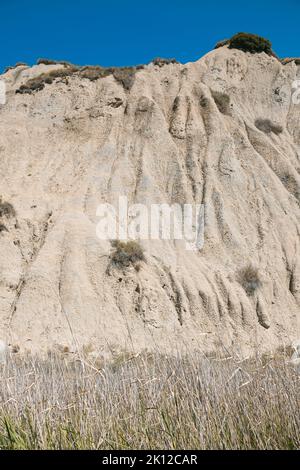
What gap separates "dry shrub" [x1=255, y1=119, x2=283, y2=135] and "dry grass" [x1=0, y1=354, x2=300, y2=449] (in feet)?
82.1

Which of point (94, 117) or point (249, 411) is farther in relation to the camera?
point (94, 117)

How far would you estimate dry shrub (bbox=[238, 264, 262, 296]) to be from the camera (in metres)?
21.2

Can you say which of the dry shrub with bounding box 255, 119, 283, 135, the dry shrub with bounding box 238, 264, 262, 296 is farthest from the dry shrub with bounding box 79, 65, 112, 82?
the dry shrub with bounding box 238, 264, 262, 296

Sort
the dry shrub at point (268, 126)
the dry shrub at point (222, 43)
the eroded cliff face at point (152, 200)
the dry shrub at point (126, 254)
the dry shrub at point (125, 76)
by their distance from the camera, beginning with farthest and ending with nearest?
1. the dry shrub at point (222, 43)
2. the dry shrub at point (268, 126)
3. the dry shrub at point (125, 76)
4. the dry shrub at point (126, 254)
5. the eroded cliff face at point (152, 200)

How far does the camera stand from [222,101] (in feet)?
94.0

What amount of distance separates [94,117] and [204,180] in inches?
284

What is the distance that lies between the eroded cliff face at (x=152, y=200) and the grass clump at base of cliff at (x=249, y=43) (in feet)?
9.08

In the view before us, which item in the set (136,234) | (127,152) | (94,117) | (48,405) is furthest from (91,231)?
(48,405)

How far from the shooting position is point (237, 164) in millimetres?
25484

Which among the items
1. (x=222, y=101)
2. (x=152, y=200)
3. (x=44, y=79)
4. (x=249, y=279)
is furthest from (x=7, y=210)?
(x=222, y=101)

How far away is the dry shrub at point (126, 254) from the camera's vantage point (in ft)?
64.7

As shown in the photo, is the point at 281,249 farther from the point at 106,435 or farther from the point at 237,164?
the point at 106,435

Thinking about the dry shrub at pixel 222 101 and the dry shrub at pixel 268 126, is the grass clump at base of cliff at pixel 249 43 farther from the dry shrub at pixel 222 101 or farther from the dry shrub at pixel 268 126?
the dry shrub at pixel 222 101

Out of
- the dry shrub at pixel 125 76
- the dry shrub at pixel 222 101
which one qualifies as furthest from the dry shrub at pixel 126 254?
the dry shrub at pixel 222 101
